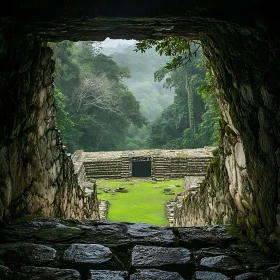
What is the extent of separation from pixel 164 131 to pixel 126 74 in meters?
5.74

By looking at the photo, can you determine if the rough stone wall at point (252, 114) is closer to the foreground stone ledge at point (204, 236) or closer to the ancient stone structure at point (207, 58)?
the ancient stone structure at point (207, 58)

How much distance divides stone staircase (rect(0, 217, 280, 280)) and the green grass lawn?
645 cm

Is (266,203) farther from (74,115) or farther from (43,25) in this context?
(74,115)

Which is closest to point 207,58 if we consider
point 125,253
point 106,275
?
point 125,253

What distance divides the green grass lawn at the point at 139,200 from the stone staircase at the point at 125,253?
21.2 feet

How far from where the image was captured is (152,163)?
18.6 metres

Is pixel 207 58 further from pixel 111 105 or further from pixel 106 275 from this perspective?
pixel 111 105

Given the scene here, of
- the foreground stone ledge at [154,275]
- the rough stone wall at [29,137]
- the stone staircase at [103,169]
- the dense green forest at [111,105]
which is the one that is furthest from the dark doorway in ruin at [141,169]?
the foreground stone ledge at [154,275]

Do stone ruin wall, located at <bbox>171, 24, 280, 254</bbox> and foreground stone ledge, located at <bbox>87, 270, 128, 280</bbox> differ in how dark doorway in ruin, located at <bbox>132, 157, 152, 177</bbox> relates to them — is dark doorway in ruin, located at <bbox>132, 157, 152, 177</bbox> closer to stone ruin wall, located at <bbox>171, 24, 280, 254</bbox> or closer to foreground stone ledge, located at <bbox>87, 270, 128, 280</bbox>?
stone ruin wall, located at <bbox>171, 24, 280, 254</bbox>

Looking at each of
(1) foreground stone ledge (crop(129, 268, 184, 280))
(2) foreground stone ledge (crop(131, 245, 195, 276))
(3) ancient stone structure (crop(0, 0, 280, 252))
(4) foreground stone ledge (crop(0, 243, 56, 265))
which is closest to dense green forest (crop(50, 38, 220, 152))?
(3) ancient stone structure (crop(0, 0, 280, 252))

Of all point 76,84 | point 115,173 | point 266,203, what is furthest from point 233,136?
point 76,84

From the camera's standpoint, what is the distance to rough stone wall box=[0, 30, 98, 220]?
2.89m

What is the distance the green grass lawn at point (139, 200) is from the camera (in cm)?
1051

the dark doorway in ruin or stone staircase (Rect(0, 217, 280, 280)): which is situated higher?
the dark doorway in ruin
